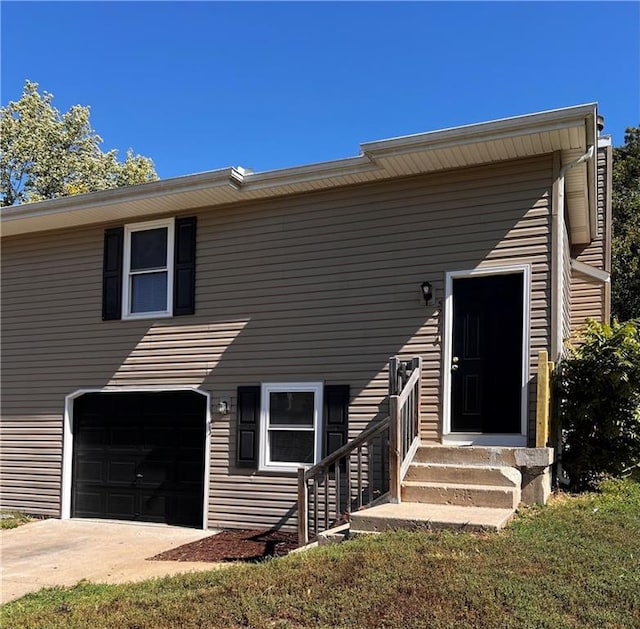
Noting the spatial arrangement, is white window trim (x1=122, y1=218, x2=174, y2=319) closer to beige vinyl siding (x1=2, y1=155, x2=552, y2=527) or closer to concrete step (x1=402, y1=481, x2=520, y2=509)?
beige vinyl siding (x1=2, y1=155, x2=552, y2=527)

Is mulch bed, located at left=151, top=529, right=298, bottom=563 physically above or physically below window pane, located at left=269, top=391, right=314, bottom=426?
below

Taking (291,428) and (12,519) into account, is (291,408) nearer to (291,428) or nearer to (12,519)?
(291,428)

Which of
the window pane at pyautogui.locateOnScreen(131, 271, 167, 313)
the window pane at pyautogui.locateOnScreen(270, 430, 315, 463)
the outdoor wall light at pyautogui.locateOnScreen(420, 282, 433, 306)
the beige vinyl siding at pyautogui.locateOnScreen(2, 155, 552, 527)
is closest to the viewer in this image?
the beige vinyl siding at pyautogui.locateOnScreen(2, 155, 552, 527)

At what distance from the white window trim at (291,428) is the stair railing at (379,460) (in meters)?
0.46

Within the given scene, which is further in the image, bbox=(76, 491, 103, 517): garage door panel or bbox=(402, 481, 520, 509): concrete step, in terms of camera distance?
bbox=(76, 491, 103, 517): garage door panel

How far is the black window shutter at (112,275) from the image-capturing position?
10.2 meters

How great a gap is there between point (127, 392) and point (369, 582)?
21.3ft

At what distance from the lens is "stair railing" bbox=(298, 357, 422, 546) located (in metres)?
6.49

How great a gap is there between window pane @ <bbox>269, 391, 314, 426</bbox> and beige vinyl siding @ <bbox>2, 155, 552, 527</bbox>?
28cm

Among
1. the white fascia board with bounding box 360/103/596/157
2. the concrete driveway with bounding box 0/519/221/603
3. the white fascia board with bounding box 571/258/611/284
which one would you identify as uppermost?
the white fascia board with bounding box 360/103/596/157

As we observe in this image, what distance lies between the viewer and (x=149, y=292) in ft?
33.2

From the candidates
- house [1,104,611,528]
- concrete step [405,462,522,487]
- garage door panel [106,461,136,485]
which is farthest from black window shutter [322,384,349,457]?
garage door panel [106,461,136,485]

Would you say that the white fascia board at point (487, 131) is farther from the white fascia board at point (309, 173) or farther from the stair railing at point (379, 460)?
the stair railing at point (379, 460)

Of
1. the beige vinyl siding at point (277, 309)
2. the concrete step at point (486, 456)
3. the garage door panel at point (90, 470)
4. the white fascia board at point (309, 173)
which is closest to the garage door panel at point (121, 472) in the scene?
the garage door panel at point (90, 470)
